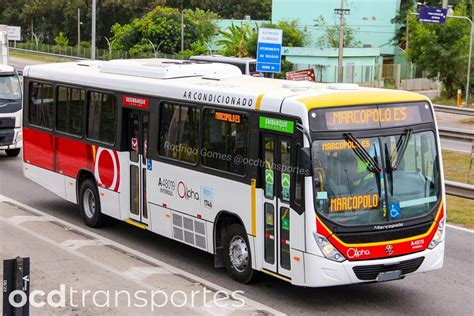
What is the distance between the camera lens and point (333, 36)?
71375mm

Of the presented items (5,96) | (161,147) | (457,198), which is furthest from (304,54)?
(161,147)

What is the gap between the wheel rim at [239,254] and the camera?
36.1ft

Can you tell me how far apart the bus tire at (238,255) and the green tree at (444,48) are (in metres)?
41.7

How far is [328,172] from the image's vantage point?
9734mm

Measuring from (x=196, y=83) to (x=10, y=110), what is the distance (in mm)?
11741

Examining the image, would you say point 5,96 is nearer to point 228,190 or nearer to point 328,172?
point 228,190

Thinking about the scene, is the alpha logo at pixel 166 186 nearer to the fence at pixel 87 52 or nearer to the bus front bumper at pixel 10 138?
the bus front bumper at pixel 10 138

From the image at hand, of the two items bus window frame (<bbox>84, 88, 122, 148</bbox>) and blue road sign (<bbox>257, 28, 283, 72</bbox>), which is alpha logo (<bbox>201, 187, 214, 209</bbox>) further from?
blue road sign (<bbox>257, 28, 283, 72</bbox>)

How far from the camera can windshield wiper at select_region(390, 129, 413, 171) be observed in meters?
9.99

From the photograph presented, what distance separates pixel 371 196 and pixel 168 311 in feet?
9.24

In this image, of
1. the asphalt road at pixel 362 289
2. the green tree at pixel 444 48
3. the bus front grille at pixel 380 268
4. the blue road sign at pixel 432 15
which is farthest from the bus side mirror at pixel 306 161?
the green tree at pixel 444 48

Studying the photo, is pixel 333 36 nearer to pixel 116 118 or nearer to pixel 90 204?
pixel 90 204

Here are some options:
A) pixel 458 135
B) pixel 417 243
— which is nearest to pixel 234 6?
pixel 458 135

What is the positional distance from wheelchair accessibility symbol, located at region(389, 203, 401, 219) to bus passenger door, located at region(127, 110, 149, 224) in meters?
4.57
